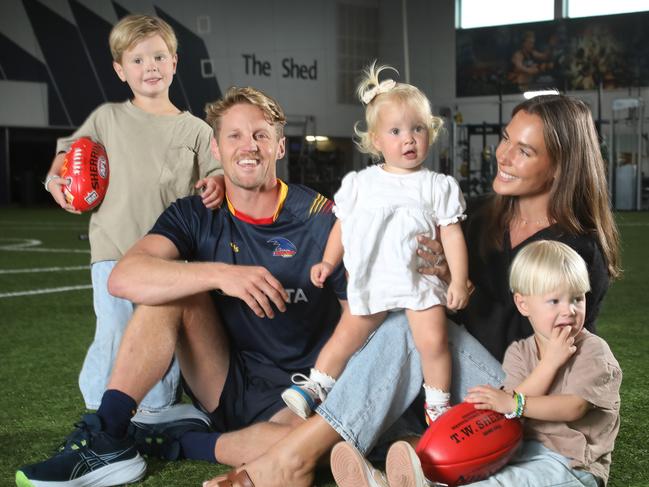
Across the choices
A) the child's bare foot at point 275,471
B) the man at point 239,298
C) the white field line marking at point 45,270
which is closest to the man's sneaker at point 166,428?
the man at point 239,298

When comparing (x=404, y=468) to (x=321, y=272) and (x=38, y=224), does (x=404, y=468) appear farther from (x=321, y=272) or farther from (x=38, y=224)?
(x=38, y=224)

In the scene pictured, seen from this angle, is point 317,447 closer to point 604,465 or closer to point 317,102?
point 604,465

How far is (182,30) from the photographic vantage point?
2222 cm

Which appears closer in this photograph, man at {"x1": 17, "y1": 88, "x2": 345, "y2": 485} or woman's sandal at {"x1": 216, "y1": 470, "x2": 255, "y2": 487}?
woman's sandal at {"x1": 216, "y1": 470, "x2": 255, "y2": 487}

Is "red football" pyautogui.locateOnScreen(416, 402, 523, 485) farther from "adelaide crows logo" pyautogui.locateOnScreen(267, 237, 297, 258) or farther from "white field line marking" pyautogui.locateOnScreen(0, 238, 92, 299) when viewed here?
"white field line marking" pyautogui.locateOnScreen(0, 238, 92, 299)

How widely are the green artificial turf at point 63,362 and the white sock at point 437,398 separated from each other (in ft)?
1.10

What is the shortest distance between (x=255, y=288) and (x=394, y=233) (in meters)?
0.39

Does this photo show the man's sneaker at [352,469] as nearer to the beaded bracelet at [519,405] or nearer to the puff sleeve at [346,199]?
the beaded bracelet at [519,405]

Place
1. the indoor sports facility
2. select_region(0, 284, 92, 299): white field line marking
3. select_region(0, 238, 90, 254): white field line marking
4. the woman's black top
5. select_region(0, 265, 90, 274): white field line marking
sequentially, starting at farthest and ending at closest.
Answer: the indoor sports facility, select_region(0, 238, 90, 254): white field line marking, select_region(0, 265, 90, 274): white field line marking, select_region(0, 284, 92, 299): white field line marking, the woman's black top

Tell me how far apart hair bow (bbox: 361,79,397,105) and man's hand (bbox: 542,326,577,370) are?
841mm

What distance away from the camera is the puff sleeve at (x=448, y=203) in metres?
2.36

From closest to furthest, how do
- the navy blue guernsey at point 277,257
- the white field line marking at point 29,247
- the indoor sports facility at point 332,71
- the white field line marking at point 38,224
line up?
the navy blue guernsey at point 277,257 → the white field line marking at point 29,247 → the white field line marking at point 38,224 → the indoor sports facility at point 332,71

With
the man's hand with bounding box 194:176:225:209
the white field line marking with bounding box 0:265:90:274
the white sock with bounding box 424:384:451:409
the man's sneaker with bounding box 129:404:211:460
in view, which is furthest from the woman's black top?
the white field line marking with bounding box 0:265:90:274

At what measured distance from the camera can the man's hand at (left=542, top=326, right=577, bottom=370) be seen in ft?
6.51
